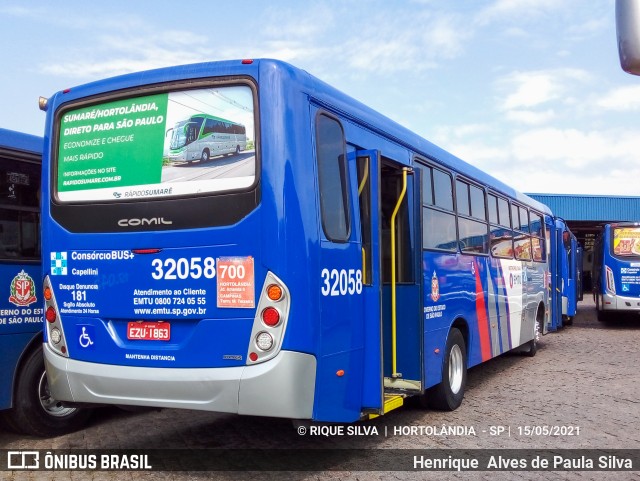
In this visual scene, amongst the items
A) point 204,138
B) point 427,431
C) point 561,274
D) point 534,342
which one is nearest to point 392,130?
point 204,138

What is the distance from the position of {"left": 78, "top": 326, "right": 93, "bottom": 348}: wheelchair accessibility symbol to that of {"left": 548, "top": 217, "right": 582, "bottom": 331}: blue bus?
1137cm

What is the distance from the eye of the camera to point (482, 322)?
9211mm

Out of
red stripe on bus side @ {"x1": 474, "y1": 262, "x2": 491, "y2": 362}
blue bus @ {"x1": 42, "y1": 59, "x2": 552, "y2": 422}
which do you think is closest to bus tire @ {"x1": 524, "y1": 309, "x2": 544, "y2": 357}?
red stripe on bus side @ {"x1": 474, "y1": 262, "x2": 491, "y2": 362}

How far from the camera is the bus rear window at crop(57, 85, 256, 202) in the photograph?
508 centimetres

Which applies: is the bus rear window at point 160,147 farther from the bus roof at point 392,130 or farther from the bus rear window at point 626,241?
the bus rear window at point 626,241

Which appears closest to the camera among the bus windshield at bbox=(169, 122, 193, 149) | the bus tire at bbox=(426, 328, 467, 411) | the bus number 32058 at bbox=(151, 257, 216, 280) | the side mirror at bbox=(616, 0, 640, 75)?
the side mirror at bbox=(616, 0, 640, 75)

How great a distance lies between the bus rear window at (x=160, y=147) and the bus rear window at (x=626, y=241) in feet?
57.2

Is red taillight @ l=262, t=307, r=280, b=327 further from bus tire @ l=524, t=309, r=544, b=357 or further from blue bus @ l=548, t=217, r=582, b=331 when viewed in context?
blue bus @ l=548, t=217, r=582, b=331

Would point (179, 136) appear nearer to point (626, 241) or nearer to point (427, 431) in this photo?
point (427, 431)

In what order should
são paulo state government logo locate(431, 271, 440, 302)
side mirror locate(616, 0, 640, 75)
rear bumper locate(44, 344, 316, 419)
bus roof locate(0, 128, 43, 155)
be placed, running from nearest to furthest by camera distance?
side mirror locate(616, 0, 640, 75) → rear bumper locate(44, 344, 316, 419) → bus roof locate(0, 128, 43, 155) → são paulo state government logo locate(431, 271, 440, 302)

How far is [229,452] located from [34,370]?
210 centimetres

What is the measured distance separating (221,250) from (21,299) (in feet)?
8.82

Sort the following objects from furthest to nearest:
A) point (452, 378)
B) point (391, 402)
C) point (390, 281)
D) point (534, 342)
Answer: point (534, 342), point (452, 378), point (390, 281), point (391, 402)

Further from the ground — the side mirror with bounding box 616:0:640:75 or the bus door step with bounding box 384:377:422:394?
the side mirror with bounding box 616:0:640:75
